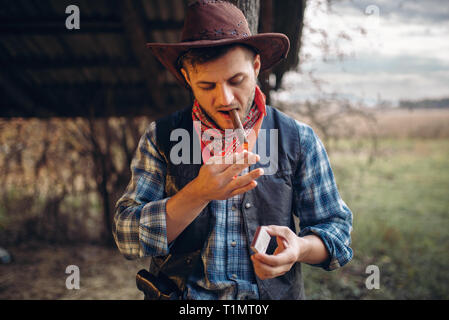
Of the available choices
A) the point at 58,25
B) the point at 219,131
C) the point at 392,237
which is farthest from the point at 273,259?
the point at 392,237

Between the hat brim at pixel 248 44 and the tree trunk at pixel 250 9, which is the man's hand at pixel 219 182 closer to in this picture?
the hat brim at pixel 248 44

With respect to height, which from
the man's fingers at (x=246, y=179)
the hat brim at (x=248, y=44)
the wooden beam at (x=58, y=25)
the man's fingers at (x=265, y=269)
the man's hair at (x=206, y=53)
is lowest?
the man's fingers at (x=265, y=269)

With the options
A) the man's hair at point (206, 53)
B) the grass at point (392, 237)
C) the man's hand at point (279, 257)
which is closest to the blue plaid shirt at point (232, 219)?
the man's hand at point (279, 257)

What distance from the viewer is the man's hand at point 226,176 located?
3.57 feet

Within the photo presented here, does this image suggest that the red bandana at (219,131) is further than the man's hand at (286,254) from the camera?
Yes

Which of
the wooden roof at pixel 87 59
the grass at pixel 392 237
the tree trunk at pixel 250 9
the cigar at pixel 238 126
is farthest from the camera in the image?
the grass at pixel 392 237

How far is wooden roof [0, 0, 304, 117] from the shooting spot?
3225 millimetres

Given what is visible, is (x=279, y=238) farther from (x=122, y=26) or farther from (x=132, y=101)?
(x=132, y=101)

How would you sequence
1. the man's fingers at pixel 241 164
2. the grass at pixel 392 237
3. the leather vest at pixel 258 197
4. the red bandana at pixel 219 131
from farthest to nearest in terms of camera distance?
the grass at pixel 392 237, the leather vest at pixel 258 197, the red bandana at pixel 219 131, the man's fingers at pixel 241 164

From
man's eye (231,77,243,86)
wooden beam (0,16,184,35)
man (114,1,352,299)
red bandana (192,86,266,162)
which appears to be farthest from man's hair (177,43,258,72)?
wooden beam (0,16,184,35)

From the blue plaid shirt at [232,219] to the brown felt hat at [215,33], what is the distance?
40 centimetres

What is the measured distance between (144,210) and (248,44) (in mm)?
860

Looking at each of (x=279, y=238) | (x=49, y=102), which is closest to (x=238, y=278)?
(x=279, y=238)

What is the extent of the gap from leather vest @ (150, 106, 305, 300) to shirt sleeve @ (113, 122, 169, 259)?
52mm
